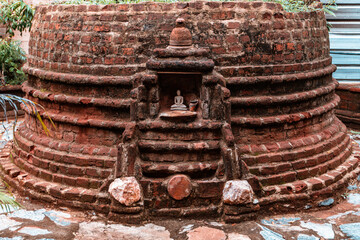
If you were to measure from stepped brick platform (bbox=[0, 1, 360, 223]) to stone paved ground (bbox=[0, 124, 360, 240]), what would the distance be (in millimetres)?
130

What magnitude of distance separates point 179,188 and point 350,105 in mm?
4937

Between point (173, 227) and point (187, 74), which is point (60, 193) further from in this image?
point (187, 74)

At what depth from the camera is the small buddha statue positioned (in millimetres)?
4754

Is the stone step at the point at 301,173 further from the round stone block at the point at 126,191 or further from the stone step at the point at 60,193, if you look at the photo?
the stone step at the point at 60,193

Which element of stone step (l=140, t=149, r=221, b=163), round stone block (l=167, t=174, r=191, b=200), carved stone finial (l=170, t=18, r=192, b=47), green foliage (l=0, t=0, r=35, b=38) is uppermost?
green foliage (l=0, t=0, r=35, b=38)

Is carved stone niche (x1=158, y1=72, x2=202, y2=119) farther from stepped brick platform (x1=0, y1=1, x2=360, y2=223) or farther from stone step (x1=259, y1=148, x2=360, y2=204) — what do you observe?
stone step (x1=259, y1=148, x2=360, y2=204)

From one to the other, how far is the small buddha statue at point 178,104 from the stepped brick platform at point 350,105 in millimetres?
4454

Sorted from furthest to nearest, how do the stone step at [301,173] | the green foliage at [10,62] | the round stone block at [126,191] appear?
the green foliage at [10,62] < the stone step at [301,173] < the round stone block at [126,191]

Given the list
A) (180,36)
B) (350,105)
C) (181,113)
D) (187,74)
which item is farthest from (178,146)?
(350,105)

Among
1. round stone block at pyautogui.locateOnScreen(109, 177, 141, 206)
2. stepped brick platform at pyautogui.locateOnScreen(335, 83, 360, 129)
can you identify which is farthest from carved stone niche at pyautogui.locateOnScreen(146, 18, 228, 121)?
stepped brick platform at pyautogui.locateOnScreen(335, 83, 360, 129)

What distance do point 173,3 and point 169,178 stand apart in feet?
6.33

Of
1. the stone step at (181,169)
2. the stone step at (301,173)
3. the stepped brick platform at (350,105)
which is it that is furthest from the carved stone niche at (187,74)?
the stepped brick platform at (350,105)

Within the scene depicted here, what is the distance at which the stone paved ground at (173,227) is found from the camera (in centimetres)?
423

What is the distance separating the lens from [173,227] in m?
4.37
